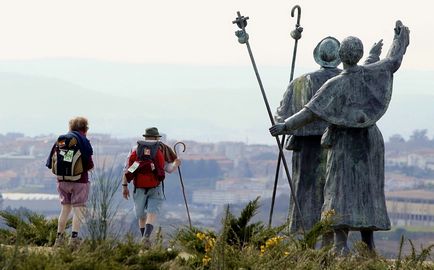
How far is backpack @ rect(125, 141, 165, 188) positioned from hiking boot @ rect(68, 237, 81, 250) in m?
1.81

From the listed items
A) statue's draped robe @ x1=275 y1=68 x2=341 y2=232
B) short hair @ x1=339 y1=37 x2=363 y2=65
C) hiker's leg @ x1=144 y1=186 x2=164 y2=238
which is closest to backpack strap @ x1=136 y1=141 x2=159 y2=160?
hiker's leg @ x1=144 y1=186 x2=164 y2=238

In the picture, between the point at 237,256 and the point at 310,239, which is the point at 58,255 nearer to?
the point at 237,256

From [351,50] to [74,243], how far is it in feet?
10.3

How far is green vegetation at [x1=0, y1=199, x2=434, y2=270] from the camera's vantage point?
12.1 metres

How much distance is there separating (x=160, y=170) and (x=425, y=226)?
5501 inches

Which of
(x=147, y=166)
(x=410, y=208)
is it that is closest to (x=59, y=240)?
(x=147, y=166)

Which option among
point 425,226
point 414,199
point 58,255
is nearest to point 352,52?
point 58,255

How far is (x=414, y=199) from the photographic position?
174m

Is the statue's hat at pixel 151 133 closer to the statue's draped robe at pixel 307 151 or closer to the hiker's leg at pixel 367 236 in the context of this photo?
the statue's draped robe at pixel 307 151

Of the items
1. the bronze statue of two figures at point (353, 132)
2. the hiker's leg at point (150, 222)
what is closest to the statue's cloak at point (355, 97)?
the bronze statue of two figures at point (353, 132)

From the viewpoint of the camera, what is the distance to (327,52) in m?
16.7

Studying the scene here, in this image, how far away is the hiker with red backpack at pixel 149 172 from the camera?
54.5ft

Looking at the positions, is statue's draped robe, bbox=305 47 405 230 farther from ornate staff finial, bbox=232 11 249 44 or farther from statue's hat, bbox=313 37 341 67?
ornate staff finial, bbox=232 11 249 44

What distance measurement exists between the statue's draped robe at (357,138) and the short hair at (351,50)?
10 centimetres
